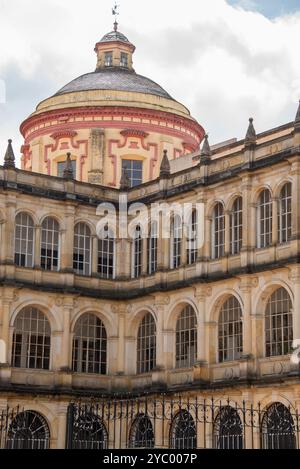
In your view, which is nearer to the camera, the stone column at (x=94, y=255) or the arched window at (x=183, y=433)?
the arched window at (x=183, y=433)

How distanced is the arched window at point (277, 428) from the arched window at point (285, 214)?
19.9 feet

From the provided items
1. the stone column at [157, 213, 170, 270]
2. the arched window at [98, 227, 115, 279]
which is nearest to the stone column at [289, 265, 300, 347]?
the stone column at [157, 213, 170, 270]

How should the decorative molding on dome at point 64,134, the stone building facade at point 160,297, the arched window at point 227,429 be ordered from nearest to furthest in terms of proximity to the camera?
1. the stone building facade at point 160,297
2. the arched window at point 227,429
3. the decorative molding on dome at point 64,134

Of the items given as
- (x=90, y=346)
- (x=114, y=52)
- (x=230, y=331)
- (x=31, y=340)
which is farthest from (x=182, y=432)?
(x=114, y=52)

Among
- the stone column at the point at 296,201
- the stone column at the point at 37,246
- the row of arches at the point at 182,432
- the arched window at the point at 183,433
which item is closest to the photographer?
the row of arches at the point at 182,432

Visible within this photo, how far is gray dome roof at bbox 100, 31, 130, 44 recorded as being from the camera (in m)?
53.5

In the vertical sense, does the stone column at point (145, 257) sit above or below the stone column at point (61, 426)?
above

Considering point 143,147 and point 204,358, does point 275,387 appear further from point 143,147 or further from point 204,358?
point 143,147

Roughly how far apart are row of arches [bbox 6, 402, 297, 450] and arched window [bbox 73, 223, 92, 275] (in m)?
6.56

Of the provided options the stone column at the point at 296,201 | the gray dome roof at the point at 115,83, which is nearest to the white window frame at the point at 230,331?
the stone column at the point at 296,201

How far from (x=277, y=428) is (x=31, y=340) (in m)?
11.5

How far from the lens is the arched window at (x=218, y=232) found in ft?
132

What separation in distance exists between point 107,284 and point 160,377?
5.24 m

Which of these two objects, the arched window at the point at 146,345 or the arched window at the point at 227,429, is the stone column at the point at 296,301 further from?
the arched window at the point at 146,345
